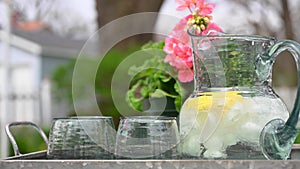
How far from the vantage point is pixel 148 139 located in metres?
0.78

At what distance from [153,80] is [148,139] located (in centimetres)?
52

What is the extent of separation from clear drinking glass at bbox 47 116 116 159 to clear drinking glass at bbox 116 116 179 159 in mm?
45

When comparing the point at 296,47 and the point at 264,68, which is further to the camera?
the point at 264,68

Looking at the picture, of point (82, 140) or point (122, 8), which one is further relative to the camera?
point (122, 8)

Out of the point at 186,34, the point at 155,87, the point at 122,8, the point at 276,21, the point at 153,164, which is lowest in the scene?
the point at 153,164

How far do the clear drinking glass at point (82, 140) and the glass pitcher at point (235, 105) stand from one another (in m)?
0.12

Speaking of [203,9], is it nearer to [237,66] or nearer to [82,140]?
[237,66]

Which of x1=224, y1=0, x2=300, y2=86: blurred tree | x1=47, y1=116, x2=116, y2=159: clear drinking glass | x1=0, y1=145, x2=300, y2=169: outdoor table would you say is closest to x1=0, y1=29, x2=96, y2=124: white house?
x1=224, y1=0, x2=300, y2=86: blurred tree

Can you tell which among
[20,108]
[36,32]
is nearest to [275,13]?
[20,108]

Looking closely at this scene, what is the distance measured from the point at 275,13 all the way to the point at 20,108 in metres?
4.39

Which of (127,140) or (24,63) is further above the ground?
(24,63)

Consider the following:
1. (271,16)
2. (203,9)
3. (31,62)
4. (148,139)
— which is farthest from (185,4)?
(31,62)

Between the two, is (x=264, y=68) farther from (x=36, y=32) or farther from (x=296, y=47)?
(x=36, y=32)

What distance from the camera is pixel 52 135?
0.87 metres
